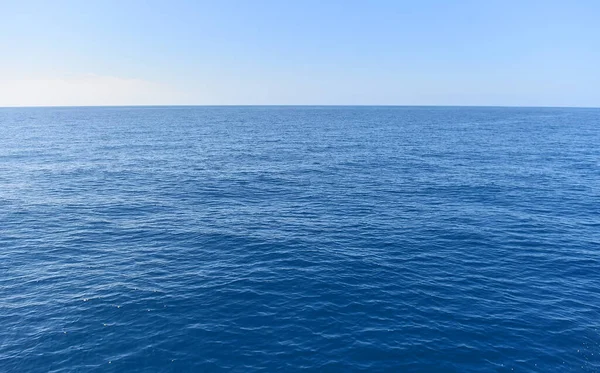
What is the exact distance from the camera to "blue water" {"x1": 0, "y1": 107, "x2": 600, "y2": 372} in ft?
115

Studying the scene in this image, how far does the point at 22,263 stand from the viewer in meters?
51.4

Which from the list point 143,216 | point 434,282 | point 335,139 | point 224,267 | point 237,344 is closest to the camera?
point 237,344

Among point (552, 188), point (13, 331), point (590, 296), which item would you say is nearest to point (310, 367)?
point (13, 331)

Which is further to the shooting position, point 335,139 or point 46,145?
point 335,139

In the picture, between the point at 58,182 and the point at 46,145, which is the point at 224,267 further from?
the point at 46,145

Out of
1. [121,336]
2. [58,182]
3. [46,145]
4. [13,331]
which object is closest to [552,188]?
[121,336]

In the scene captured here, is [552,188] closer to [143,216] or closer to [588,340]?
[588,340]

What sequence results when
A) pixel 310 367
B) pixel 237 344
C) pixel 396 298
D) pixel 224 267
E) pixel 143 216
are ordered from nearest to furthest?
1. pixel 310 367
2. pixel 237 344
3. pixel 396 298
4. pixel 224 267
5. pixel 143 216

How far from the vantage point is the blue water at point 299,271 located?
35125mm

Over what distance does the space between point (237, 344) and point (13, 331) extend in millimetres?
Result: 21395

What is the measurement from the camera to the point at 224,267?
50875 millimetres

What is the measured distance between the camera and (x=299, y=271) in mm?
50125

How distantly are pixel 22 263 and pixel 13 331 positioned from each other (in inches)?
664

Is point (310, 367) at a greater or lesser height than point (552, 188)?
lesser
